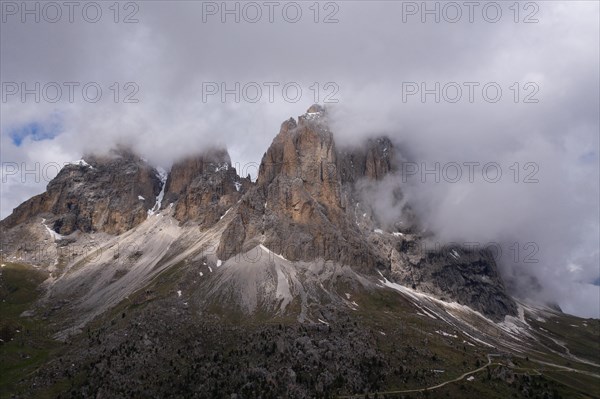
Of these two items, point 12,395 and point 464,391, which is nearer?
point 12,395

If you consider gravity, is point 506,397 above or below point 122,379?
below

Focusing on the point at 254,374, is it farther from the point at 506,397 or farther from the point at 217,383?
the point at 506,397

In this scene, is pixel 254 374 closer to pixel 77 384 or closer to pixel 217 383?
pixel 217 383

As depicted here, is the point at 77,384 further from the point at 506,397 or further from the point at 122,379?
the point at 506,397

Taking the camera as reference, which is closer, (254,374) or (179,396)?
(179,396)

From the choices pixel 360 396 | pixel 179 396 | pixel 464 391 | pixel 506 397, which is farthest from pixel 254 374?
pixel 506 397

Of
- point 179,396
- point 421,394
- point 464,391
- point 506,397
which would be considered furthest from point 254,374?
point 506,397

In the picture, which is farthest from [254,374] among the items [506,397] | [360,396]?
[506,397]
